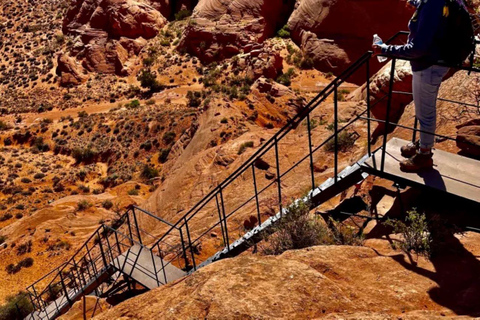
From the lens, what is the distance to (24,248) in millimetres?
17625

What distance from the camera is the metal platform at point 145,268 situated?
325 inches

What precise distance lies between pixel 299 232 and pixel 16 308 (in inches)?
506

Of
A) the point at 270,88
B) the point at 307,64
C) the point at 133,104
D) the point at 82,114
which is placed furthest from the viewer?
the point at 133,104

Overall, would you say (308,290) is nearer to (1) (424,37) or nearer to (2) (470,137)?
(1) (424,37)

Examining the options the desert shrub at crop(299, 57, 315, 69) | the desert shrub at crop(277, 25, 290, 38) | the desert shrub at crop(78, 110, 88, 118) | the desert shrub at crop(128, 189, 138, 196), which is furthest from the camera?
the desert shrub at crop(277, 25, 290, 38)

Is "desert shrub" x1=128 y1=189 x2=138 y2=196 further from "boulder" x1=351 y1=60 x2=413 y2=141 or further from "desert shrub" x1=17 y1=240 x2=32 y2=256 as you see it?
"boulder" x1=351 y1=60 x2=413 y2=141

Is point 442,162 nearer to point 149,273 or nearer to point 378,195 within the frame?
point 378,195

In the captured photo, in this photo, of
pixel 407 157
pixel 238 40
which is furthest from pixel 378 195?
pixel 238 40

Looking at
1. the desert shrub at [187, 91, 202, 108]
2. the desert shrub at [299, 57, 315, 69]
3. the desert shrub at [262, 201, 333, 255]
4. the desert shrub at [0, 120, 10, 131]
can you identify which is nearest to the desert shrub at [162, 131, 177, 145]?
the desert shrub at [187, 91, 202, 108]

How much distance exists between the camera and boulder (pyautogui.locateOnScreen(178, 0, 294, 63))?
123 feet

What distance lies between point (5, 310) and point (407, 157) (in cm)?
1432

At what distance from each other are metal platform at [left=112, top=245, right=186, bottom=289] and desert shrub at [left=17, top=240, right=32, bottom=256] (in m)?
10.4

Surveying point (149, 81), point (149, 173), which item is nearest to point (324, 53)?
point (149, 81)

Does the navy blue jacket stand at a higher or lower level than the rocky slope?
higher
